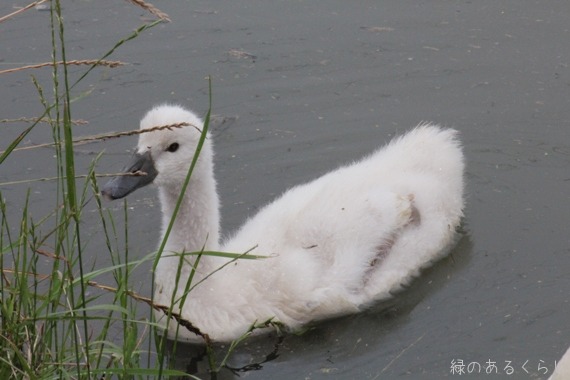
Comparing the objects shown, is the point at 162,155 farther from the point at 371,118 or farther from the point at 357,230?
the point at 371,118

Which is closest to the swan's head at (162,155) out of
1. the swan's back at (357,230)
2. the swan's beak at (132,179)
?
the swan's beak at (132,179)

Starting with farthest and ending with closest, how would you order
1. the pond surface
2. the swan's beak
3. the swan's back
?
the swan's back, the pond surface, the swan's beak

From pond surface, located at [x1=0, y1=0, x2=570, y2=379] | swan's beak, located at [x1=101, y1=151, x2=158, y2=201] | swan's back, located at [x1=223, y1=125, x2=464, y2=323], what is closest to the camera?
swan's beak, located at [x1=101, y1=151, x2=158, y2=201]

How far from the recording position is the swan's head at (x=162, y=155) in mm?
5270

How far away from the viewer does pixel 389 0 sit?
28.5 ft

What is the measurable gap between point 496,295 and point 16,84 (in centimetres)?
393

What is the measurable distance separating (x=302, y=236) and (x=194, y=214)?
0.58 m

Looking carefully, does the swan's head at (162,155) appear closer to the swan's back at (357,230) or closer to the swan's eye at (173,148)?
the swan's eye at (173,148)

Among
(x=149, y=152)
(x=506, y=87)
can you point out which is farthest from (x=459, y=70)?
(x=149, y=152)

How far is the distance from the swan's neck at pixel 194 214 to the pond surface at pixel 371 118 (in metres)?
0.42

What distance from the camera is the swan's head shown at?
5270mm

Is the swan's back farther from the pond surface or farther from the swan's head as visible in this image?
the swan's head

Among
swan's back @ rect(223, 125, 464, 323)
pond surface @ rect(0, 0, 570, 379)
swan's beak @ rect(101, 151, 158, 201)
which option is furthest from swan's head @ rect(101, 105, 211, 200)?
pond surface @ rect(0, 0, 570, 379)

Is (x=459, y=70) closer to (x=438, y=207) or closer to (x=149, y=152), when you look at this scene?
(x=438, y=207)
